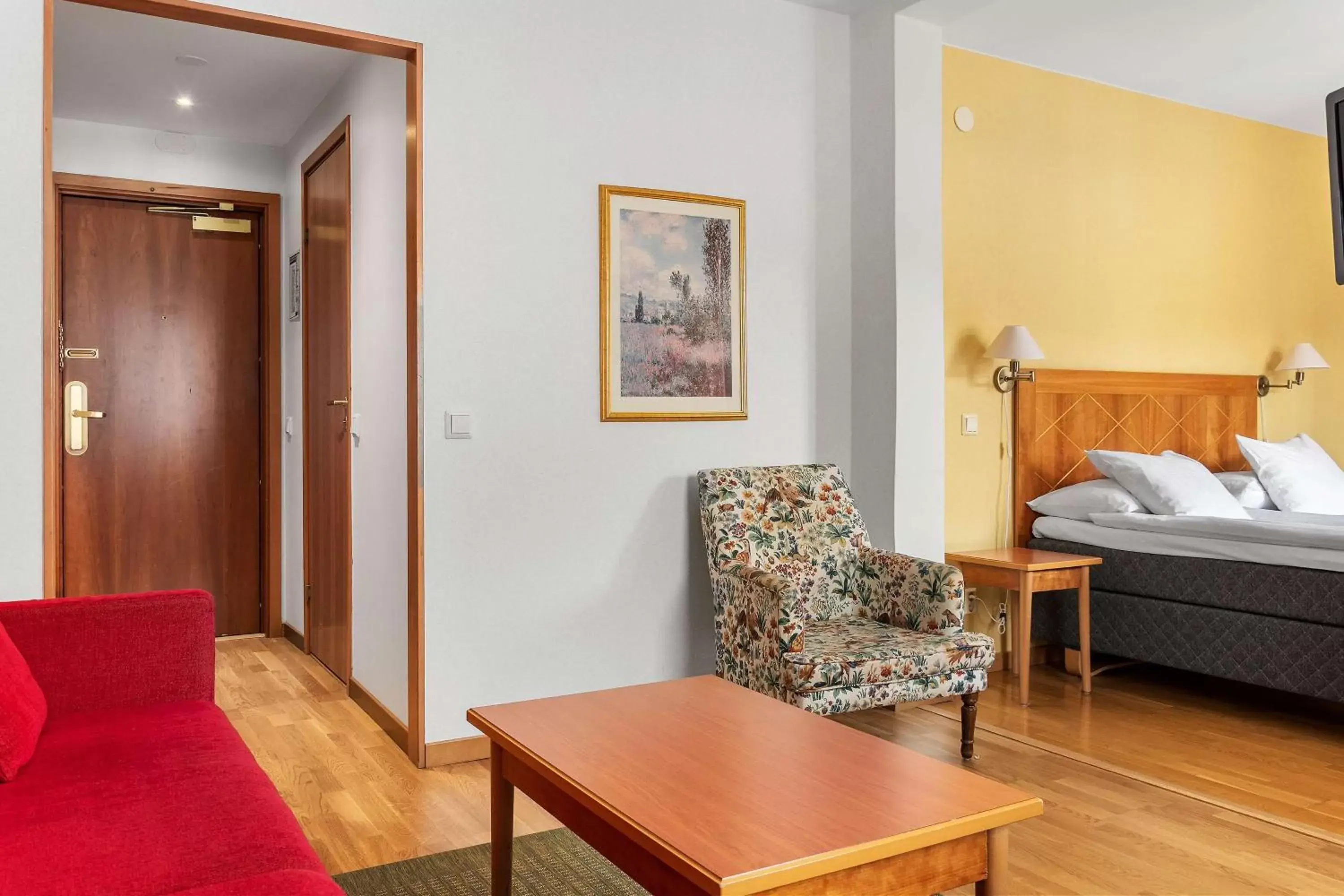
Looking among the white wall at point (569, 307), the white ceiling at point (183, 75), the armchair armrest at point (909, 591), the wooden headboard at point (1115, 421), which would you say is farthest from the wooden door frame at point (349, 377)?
the wooden headboard at point (1115, 421)

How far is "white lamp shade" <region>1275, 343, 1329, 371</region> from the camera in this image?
5.47 metres

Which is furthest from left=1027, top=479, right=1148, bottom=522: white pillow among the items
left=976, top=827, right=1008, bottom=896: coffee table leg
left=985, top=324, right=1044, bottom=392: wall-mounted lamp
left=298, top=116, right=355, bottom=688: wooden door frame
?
left=976, top=827, right=1008, bottom=896: coffee table leg

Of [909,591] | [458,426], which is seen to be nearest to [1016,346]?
[909,591]

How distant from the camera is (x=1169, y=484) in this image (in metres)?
4.37

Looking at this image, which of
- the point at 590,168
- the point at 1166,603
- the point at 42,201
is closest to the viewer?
the point at 42,201

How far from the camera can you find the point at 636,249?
12.0 feet

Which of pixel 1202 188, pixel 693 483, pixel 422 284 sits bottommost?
pixel 693 483

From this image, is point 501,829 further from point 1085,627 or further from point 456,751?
point 1085,627

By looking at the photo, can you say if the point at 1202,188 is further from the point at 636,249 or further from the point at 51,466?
the point at 51,466

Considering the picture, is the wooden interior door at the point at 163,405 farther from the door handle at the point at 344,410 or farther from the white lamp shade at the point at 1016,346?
the white lamp shade at the point at 1016,346

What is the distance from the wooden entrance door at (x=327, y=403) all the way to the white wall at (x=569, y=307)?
1.06 m

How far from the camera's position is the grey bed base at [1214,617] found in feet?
11.8

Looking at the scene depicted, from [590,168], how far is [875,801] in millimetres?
2487

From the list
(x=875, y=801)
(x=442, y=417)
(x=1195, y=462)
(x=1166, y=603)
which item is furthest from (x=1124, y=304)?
(x=875, y=801)
